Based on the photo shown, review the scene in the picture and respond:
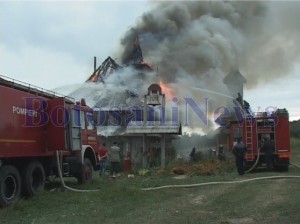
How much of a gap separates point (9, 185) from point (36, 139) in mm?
1776

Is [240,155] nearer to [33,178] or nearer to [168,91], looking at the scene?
[33,178]

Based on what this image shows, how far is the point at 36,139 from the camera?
42.4 ft

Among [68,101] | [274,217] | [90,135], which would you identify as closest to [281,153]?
[90,135]

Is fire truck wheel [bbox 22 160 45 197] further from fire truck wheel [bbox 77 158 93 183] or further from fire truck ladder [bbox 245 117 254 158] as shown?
fire truck ladder [bbox 245 117 254 158]

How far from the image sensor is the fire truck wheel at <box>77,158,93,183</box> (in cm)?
1567

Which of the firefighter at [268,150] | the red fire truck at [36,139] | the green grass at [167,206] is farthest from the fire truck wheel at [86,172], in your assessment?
the firefighter at [268,150]

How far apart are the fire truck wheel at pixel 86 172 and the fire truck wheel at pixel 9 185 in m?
3.99

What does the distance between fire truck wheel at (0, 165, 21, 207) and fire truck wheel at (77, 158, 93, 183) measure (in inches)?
157

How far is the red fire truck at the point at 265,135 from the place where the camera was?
19594 millimetres

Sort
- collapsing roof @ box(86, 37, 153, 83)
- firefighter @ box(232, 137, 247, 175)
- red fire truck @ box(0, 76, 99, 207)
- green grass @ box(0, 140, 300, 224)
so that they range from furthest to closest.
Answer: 1. collapsing roof @ box(86, 37, 153, 83)
2. firefighter @ box(232, 137, 247, 175)
3. red fire truck @ box(0, 76, 99, 207)
4. green grass @ box(0, 140, 300, 224)

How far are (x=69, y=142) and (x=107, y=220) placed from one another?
5.43m

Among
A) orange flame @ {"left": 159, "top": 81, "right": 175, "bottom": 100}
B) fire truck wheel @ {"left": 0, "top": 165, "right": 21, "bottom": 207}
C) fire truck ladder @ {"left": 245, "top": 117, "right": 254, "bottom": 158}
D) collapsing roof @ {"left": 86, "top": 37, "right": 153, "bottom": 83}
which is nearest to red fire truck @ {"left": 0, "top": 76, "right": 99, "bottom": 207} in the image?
fire truck wheel @ {"left": 0, "top": 165, "right": 21, "bottom": 207}

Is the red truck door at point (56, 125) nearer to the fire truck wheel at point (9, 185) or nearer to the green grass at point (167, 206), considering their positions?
the green grass at point (167, 206)

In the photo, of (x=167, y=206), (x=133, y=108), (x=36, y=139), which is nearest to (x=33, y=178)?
(x=36, y=139)
